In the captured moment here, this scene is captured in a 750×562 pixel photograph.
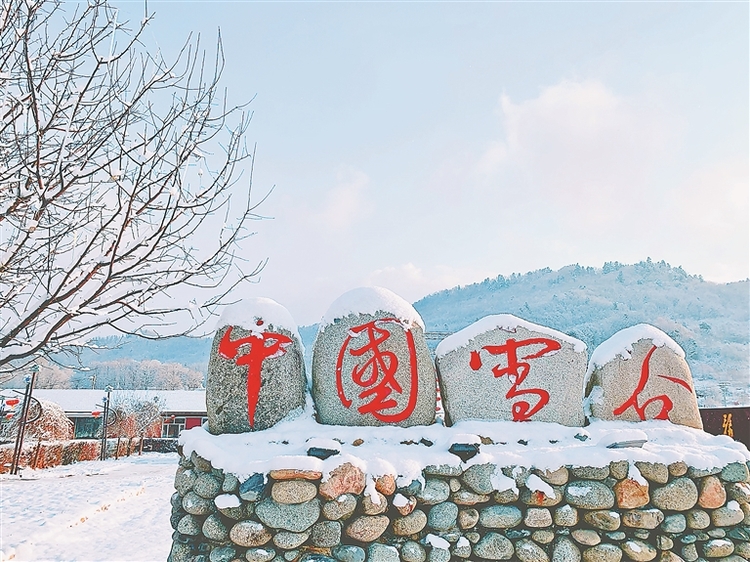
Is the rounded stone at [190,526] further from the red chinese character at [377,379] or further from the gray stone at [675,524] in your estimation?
the gray stone at [675,524]

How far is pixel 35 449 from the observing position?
1734cm

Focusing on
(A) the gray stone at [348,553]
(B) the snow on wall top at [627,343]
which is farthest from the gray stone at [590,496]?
(A) the gray stone at [348,553]

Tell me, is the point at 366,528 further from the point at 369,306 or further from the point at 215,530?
the point at 369,306

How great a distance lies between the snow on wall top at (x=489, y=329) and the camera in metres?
4.61

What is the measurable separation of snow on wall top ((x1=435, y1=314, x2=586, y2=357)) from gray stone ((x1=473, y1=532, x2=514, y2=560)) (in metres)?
1.42

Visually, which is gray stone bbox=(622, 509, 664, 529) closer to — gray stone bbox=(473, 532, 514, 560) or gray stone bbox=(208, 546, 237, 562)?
gray stone bbox=(473, 532, 514, 560)

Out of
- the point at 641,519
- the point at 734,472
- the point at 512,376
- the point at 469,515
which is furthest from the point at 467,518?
the point at 734,472

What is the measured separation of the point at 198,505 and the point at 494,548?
6.81ft

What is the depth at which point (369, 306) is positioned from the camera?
454cm

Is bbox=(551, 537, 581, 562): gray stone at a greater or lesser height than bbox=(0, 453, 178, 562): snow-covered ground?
greater

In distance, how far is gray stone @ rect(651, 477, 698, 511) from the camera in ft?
13.5

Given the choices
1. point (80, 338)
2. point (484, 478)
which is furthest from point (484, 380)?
point (80, 338)

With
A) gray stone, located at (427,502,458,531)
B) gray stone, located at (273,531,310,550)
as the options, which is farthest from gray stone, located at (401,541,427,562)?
gray stone, located at (273,531,310,550)

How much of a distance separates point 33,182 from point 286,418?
2453 millimetres
